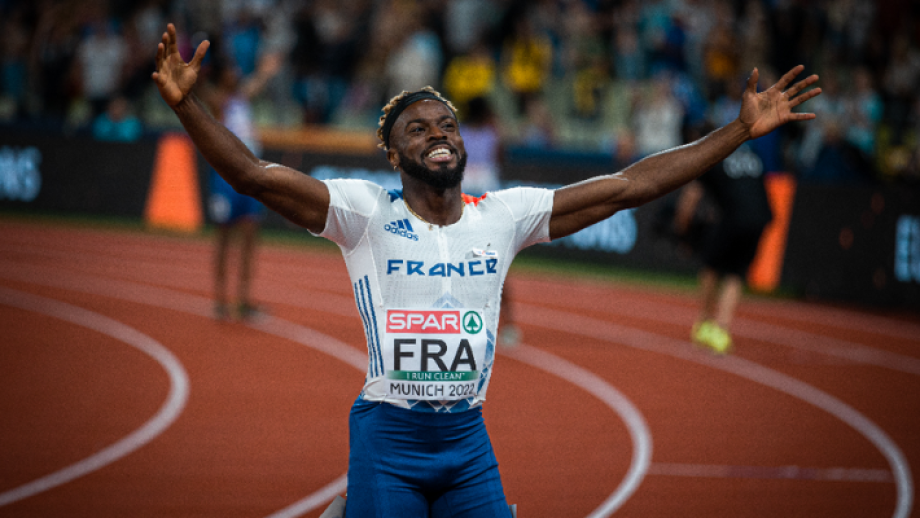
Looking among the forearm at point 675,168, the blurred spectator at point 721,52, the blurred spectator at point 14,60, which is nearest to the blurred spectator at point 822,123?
the blurred spectator at point 721,52

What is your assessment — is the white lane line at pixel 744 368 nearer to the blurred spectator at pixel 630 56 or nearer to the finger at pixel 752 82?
the finger at pixel 752 82

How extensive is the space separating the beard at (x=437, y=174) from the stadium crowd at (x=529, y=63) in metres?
9.29

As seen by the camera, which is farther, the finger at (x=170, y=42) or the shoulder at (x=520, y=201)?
the shoulder at (x=520, y=201)

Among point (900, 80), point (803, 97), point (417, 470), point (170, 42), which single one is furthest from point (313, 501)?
point (900, 80)

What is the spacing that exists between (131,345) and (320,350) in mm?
1723

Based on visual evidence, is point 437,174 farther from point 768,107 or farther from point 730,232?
point 730,232

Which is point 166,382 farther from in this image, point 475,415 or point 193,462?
point 475,415

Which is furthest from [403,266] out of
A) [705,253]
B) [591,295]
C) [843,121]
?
[843,121]

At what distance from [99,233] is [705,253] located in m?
11.0

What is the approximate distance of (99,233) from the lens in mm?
17438

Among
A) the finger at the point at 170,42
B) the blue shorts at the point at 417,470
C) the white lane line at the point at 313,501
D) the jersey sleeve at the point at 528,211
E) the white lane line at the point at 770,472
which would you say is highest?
the finger at the point at 170,42

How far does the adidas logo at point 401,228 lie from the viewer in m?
3.67

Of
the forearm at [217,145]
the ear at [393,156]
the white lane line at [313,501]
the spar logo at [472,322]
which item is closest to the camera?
the forearm at [217,145]

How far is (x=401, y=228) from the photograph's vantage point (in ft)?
12.1
